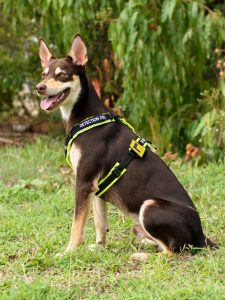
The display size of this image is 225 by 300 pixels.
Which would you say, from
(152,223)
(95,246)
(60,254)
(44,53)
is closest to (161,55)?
(44,53)

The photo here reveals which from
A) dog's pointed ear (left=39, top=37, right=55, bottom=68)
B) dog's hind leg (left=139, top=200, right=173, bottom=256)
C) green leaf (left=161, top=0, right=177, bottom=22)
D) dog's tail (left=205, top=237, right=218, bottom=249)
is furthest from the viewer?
green leaf (left=161, top=0, right=177, bottom=22)

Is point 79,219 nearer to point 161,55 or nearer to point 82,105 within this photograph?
point 82,105

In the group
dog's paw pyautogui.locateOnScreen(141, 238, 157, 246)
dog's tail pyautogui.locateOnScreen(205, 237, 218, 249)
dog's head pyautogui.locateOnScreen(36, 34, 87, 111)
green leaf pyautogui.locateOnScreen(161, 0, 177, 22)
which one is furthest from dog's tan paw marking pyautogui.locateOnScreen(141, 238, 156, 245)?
green leaf pyautogui.locateOnScreen(161, 0, 177, 22)

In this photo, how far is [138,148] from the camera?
489cm

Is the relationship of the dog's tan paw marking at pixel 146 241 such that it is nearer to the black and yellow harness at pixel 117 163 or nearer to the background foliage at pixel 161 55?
the black and yellow harness at pixel 117 163

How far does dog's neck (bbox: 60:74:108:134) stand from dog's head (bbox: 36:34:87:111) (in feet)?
0.06

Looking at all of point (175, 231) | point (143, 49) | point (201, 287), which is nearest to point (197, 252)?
point (175, 231)

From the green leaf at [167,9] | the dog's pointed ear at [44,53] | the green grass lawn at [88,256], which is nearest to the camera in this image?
the green grass lawn at [88,256]

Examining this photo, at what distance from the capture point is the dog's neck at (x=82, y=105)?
5.02 metres

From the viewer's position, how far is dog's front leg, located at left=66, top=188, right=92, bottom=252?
484 cm

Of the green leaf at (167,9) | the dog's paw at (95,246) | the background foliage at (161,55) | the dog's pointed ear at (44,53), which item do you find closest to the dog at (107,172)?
the dog's paw at (95,246)

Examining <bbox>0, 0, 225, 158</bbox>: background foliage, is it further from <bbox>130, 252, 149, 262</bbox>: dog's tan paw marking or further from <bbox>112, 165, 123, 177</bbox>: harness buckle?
<bbox>130, 252, 149, 262</bbox>: dog's tan paw marking

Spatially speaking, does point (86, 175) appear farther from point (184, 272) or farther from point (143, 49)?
point (143, 49)

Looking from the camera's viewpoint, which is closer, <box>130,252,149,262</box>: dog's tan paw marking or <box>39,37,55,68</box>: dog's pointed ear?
<box>130,252,149,262</box>: dog's tan paw marking
